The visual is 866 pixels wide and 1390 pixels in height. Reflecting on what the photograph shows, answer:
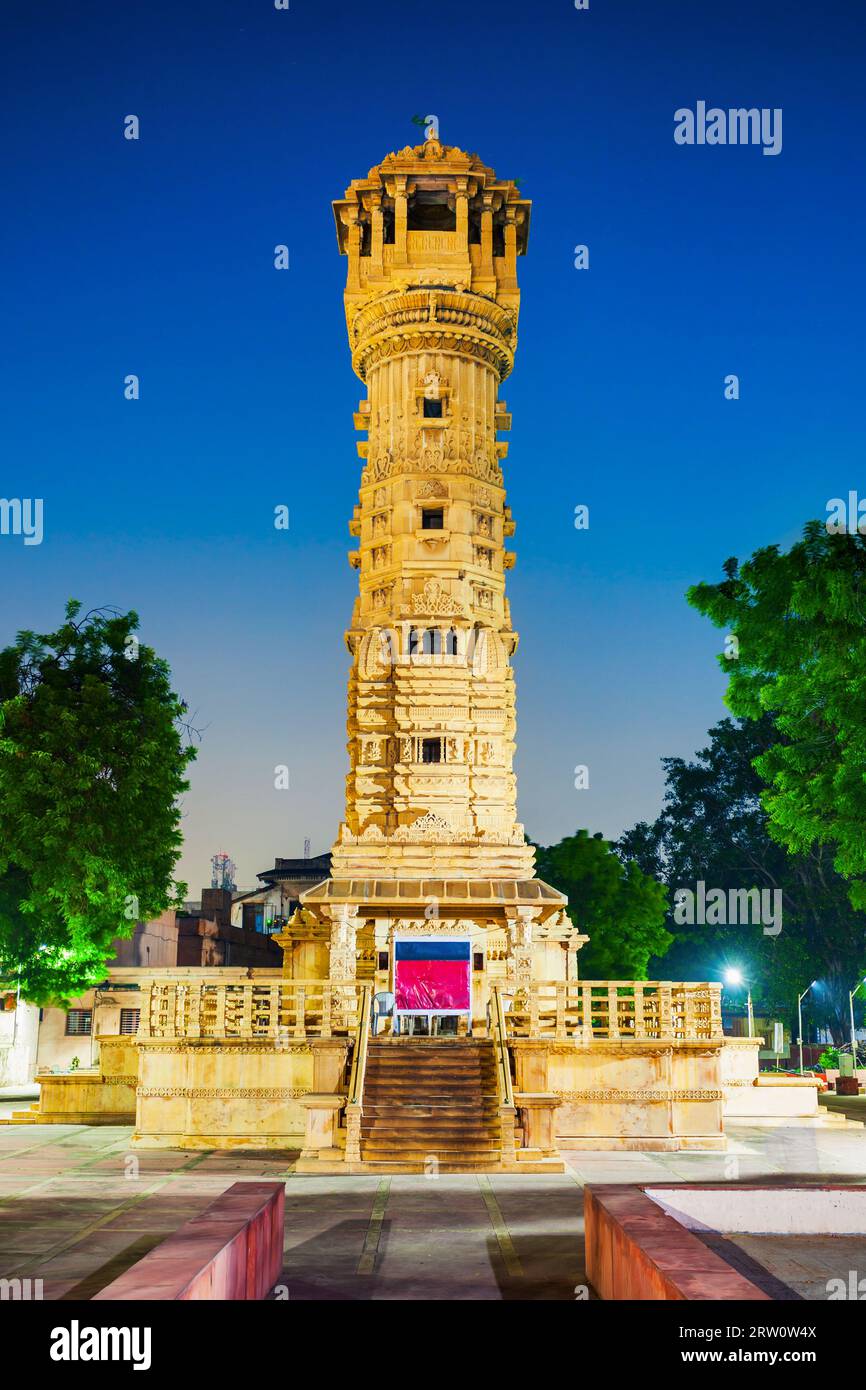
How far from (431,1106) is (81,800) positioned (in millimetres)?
13232

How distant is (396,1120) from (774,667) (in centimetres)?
1056

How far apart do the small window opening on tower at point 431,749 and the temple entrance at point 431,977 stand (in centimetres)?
938

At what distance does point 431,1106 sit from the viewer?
22.3 m

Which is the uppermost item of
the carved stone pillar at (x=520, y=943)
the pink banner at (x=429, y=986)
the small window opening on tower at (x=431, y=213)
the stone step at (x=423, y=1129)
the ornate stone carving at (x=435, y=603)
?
the small window opening on tower at (x=431, y=213)

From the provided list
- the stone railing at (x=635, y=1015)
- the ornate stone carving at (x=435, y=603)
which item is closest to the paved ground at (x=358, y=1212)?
the stone railing at (x=635, y=1015)

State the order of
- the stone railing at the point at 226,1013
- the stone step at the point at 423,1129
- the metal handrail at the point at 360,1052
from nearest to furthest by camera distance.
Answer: the stone step at the point at 423,1129
the metal handrail at the point at 360,1052
the stone railing at the point at 226,1013

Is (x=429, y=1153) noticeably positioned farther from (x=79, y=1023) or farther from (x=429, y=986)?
(x=79, y=1023)

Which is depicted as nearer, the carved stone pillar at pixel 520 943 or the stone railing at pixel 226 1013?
the stone railing at pixel 226 1013

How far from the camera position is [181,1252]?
8.84 m

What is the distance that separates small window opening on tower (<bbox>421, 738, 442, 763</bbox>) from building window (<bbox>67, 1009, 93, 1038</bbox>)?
75.8 feet

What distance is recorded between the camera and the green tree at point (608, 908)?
54.8 meters

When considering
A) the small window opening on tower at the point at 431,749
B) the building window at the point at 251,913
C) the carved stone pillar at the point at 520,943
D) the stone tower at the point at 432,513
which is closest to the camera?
the carved stone pillar at the point at 520,943

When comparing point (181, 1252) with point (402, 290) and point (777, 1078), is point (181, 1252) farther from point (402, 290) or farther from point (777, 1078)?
point (402, 290)

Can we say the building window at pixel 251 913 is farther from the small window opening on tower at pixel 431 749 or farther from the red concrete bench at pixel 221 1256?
the red concrete bench at pixel 221 1256
